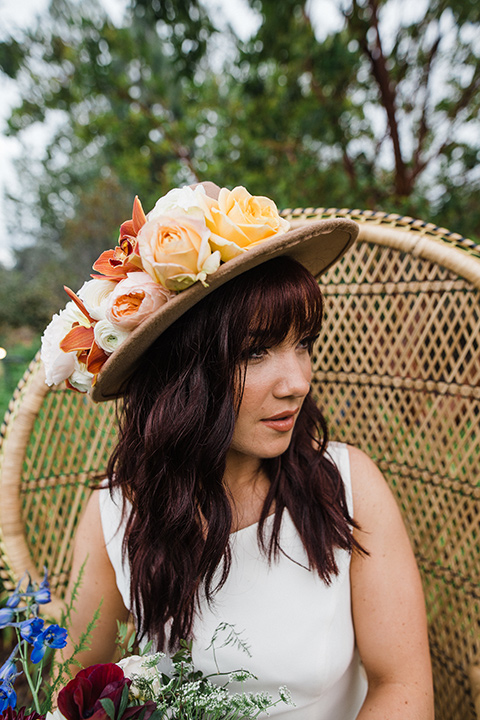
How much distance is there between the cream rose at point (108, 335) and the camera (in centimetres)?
A: 97

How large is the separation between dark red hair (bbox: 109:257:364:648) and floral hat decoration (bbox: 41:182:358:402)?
80 millimetres

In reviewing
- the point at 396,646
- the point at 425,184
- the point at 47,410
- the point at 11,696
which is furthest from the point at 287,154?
the point at 11,696

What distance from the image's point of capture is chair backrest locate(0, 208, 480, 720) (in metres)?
1.35

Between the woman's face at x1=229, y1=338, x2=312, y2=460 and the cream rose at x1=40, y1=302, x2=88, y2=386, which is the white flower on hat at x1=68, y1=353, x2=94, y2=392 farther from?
the woman's face at x1=229, y1=338, x2=312, y2=460

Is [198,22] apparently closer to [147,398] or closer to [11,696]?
[147,398]

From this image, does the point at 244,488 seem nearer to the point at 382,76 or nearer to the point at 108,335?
the point at 108,335

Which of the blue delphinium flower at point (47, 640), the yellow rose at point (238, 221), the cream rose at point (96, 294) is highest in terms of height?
the yellow rose at point (238, 221)

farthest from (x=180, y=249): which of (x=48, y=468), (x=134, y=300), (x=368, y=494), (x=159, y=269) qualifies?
(x=48, y=468)

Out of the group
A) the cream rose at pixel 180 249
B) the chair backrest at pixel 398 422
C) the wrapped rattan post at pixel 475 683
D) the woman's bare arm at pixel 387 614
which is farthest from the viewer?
the chair backrest at pixel 398 422

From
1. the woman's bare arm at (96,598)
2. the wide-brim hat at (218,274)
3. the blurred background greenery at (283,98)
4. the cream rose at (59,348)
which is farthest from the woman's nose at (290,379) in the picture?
the blurred background greenery at (283,98)

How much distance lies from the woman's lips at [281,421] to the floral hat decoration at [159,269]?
12.1 inches

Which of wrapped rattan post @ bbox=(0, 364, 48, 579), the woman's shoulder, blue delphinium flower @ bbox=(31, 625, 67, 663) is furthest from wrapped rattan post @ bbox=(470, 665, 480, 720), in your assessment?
wrapped rattan post @ bbox=(0, 364, 48, 579)

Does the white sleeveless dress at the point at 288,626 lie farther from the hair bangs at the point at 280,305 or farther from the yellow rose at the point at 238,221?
the yellow rose at the point at 238,221

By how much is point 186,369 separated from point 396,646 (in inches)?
32.3
